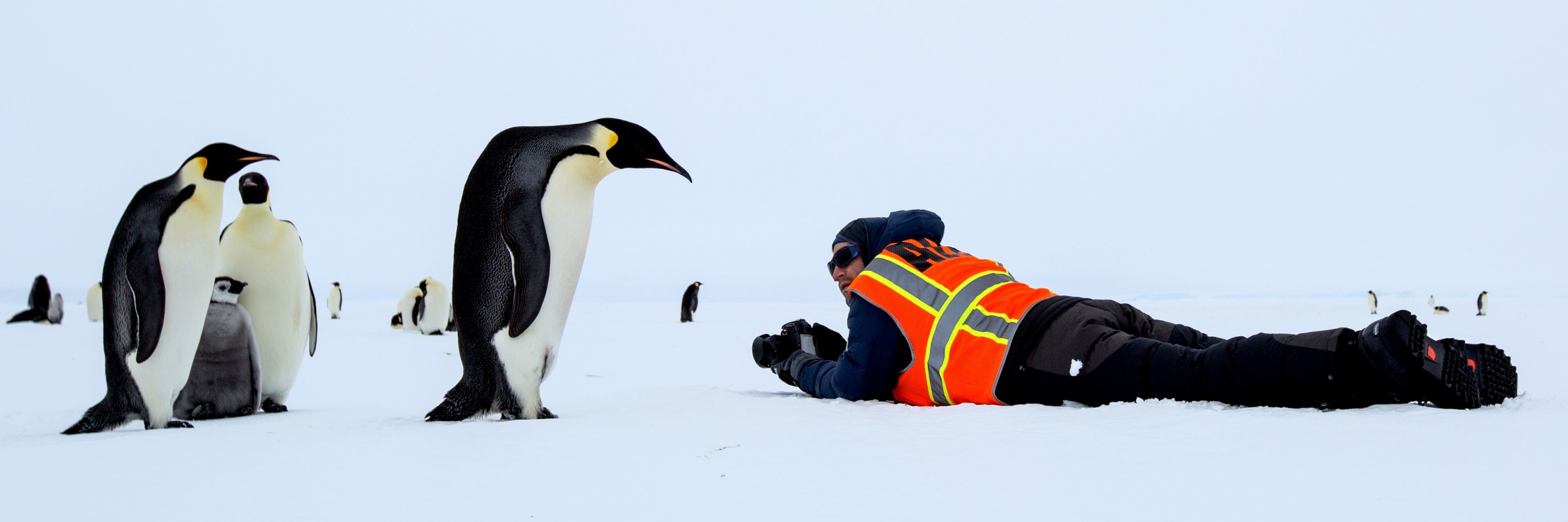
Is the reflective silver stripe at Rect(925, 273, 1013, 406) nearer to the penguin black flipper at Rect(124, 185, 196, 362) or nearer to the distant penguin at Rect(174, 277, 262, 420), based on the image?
the penguin black flipper at Rect(124, 185, 196, 362)

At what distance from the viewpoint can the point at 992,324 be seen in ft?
8.89

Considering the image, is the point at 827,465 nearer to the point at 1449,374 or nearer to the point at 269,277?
the point at 1449,374

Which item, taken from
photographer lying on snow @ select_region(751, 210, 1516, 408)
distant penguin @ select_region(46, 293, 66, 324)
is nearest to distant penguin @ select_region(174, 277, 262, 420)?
photographer lying on snow @ select_region(751, 210, 1516, 408)

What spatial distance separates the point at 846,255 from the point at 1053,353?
0.90 meters

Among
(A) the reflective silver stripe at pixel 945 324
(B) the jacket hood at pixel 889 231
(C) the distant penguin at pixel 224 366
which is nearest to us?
(A) the reflective silver stripe at pixel 945 324

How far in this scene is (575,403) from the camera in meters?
3.50

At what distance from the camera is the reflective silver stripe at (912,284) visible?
111 inches

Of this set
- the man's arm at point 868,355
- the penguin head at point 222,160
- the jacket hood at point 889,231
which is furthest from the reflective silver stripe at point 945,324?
the penguin head at point 222,160

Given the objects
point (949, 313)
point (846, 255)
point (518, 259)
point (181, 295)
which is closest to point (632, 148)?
point (518, 259)

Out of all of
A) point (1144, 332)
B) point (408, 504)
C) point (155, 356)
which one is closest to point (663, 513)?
point (408, 504)

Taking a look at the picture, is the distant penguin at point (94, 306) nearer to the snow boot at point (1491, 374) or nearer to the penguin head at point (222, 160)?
the penguin head at point (222, 160)

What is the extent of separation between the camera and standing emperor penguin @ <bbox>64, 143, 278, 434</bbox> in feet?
10.0

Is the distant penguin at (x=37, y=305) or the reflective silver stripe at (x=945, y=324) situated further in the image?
the distant penguin at (x=37, y=305)

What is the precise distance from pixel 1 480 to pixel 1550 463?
9.43ft
